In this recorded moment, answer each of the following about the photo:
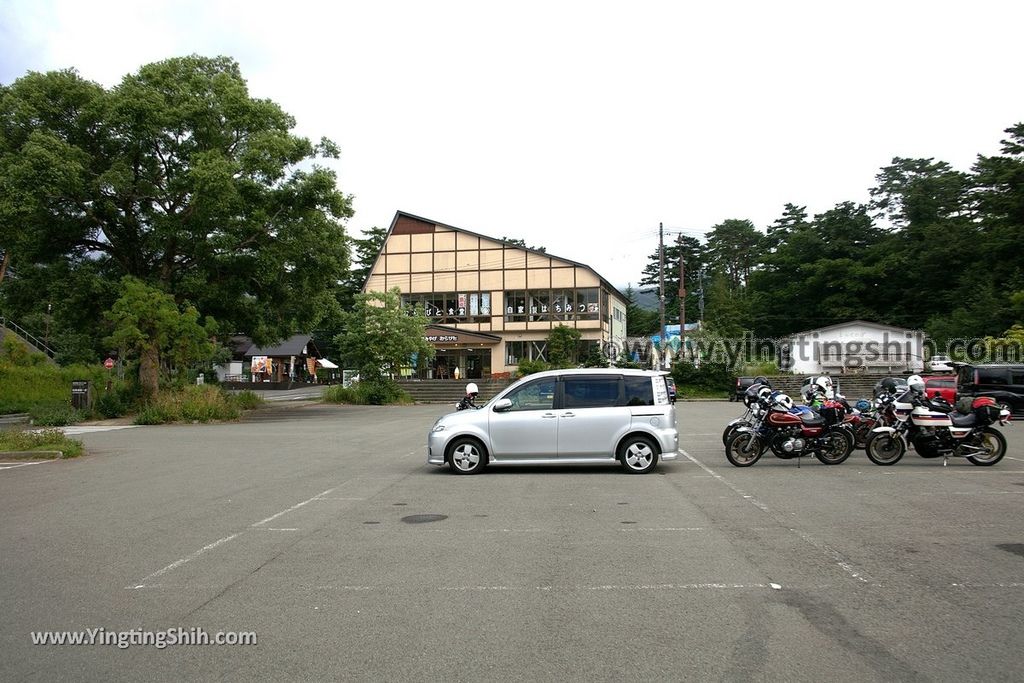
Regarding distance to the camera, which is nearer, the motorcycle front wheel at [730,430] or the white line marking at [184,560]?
the white line marking at [184,560]

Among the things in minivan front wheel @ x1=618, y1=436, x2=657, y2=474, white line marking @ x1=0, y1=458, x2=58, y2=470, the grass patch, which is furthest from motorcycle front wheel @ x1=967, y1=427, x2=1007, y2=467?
the grass patch

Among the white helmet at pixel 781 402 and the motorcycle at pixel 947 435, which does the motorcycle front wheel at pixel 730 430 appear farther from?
the motorcycle at pixel 947 435

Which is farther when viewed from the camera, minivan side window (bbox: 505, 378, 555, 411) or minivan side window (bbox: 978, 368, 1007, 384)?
minivan side window (bbox: 978, 368, 1007, 384)

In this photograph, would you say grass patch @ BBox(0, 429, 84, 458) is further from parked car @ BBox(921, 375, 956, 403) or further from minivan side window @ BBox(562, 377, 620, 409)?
parked car @ BBox(921, 375, 956, 403)

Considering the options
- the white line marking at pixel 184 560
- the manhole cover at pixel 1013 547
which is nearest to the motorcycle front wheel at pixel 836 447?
the manhole cover at pixel 1013 547

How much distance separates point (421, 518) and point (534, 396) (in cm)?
410

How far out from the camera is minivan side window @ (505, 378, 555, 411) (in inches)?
484

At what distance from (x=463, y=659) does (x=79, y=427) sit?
24459mm

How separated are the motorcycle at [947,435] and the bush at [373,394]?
32.3 metres

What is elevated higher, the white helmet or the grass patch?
the white helmet

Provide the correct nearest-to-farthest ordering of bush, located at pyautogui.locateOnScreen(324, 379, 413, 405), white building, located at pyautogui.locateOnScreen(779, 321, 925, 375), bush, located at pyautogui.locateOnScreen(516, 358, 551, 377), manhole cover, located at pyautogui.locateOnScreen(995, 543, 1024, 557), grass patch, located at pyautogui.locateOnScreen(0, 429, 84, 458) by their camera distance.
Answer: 1. manhole cover, located at pyautogui.locateOnScreen(995, 543, 1024, 557)
2. grass patch, located at pyautogui.locateOnScreen(0, 429, 84, 458)
3. bush, located at pyautogui.locateOnScreen(324, 379, 413, 405)
4. bush, located at pyautogui.locateOnScreen(516, 358, 551, 377)
5. white building, located at pyautogui.locateOnScreen(779, 321, 925, 375)

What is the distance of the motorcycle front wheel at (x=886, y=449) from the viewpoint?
518 inches

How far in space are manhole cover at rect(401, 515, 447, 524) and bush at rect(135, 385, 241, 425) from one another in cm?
2056

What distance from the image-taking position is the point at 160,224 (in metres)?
26.4
